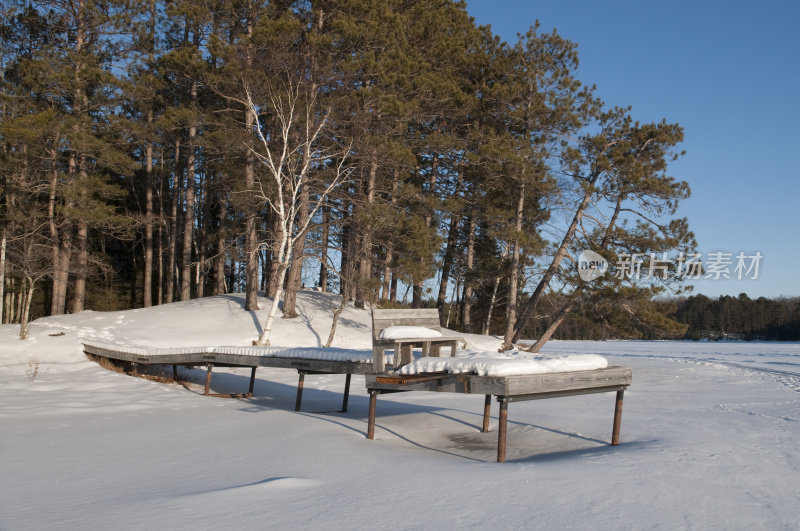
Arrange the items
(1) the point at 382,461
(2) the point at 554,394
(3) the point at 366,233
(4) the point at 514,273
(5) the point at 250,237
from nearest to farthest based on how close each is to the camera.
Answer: (1) the point at 382,461, (2) the point at 554,394, (3) the point at 366,233, (5) the point at 250,237, (4) the point at 514,273

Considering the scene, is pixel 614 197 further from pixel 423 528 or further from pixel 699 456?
pixel 423 528

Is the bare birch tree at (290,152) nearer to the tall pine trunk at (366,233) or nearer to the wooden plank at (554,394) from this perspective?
the tall pine trunk at (366,233)

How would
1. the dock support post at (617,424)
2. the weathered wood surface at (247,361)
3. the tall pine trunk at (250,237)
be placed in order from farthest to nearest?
the tall pine trunk at (250,237) < the weathered wood surface at (247,361) < the dock support post at (617,424)

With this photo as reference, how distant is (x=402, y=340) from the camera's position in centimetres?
618

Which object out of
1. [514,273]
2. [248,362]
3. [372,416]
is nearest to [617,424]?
[372,416]

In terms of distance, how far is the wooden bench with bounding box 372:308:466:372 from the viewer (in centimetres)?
623

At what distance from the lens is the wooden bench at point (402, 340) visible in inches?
245

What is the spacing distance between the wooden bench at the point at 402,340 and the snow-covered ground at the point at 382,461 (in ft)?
2.73

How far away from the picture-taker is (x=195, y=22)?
19.2m

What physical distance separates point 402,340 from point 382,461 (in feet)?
5.00

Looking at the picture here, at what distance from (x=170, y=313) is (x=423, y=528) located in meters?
17.2

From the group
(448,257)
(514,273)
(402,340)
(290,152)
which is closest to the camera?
(402,340)

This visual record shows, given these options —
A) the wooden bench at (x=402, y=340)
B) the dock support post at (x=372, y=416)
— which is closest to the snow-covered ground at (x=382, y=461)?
the dock support post at (x=372, y=416)

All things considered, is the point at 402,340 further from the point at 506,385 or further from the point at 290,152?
the point at 290,152
